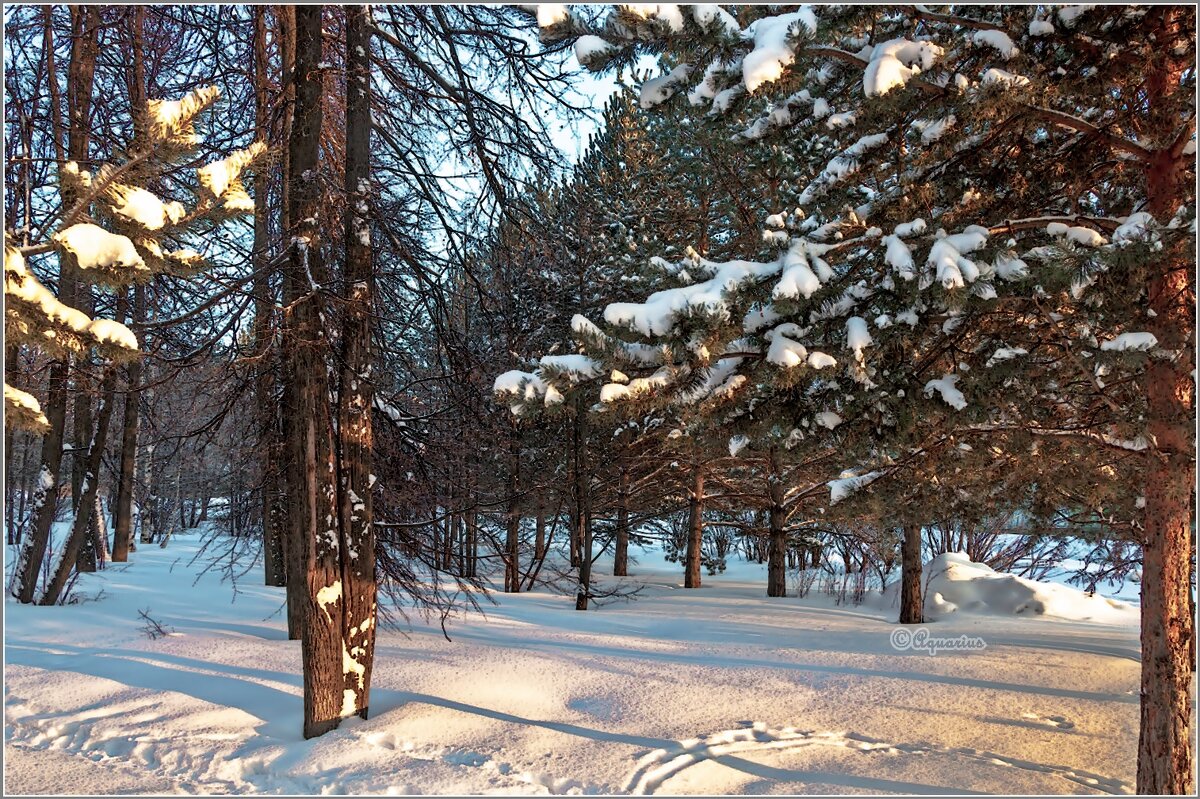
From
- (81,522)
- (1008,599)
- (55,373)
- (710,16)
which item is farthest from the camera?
(1008,599)

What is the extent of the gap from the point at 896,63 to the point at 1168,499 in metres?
3.10

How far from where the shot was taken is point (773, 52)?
12.0 ft

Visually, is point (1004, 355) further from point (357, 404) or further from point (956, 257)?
point (357, 404)

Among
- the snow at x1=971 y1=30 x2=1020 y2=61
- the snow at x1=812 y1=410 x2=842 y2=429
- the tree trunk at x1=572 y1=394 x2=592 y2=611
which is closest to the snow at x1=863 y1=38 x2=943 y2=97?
the snow at x1=971 y1=30 x2=1020 y2=61

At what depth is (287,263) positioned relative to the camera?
5.87 m

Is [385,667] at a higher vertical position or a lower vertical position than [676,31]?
lower

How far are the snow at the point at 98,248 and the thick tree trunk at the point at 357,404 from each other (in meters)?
3.07

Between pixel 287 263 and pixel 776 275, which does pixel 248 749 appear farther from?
pixel 776 275

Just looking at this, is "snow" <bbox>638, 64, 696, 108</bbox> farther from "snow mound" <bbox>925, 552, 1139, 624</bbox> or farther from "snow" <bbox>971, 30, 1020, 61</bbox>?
"snow mound" <bbox>925, 552, 1139, 624</bbox>

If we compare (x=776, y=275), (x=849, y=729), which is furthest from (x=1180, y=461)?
(x=849, y=729)

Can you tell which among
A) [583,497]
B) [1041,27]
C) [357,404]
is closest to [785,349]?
[1041,27]

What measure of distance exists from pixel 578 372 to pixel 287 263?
300cm

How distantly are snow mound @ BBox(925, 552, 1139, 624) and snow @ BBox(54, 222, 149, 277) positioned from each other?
39.5ft

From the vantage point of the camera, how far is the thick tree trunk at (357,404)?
5.92 meters
